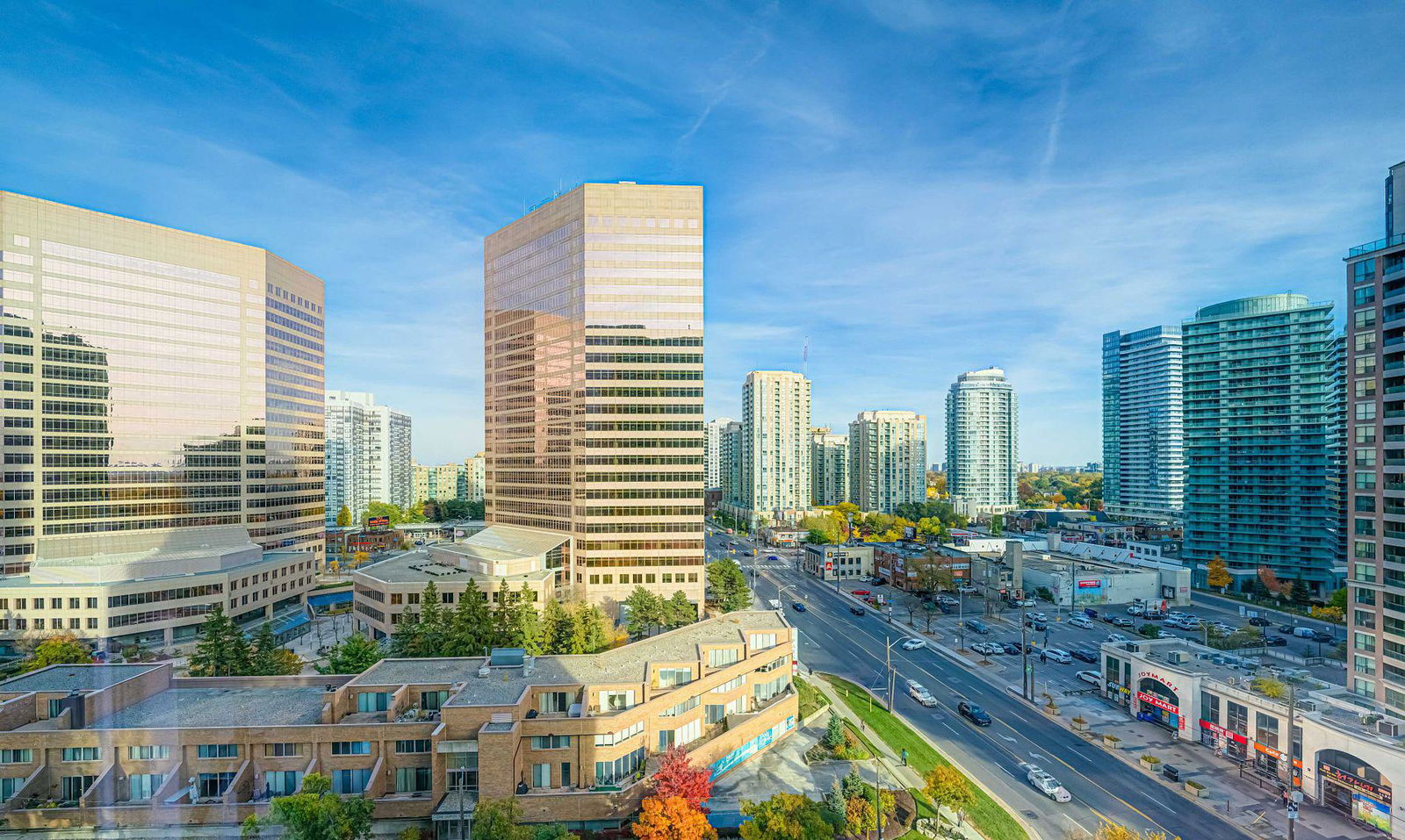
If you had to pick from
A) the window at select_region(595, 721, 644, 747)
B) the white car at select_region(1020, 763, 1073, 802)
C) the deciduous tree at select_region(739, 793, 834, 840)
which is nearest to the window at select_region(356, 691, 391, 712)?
the window at select_region(595, 721, 644, 747)

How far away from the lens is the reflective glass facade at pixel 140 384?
7231cm

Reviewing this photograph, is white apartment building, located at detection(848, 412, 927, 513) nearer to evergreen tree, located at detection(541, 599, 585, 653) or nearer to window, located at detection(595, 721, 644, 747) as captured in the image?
evergreen tree, located at detection(541, 599, 585, 653)

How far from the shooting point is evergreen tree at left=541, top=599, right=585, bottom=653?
5509 centimetres

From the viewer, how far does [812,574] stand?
12362 centimetres

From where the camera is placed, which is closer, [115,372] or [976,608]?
[115,372]

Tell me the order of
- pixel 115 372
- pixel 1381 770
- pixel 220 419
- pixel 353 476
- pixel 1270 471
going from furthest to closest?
pixel 353 476 → pixel 1270 471 → pixel 220 419 → pixel 115 372 → pixel 1381 770

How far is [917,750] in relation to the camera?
47438 mm

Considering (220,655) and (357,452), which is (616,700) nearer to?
(220,655)

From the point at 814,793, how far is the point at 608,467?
4701 cm

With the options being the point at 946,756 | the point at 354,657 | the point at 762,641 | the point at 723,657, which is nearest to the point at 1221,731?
the point at 946,756

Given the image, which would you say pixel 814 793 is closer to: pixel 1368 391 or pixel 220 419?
pixel 1368 391

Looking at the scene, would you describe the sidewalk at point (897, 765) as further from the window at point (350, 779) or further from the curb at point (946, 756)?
the window at point (350, 779)

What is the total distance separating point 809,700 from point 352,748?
34663 mm

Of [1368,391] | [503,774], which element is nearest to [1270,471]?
[1368,391]
